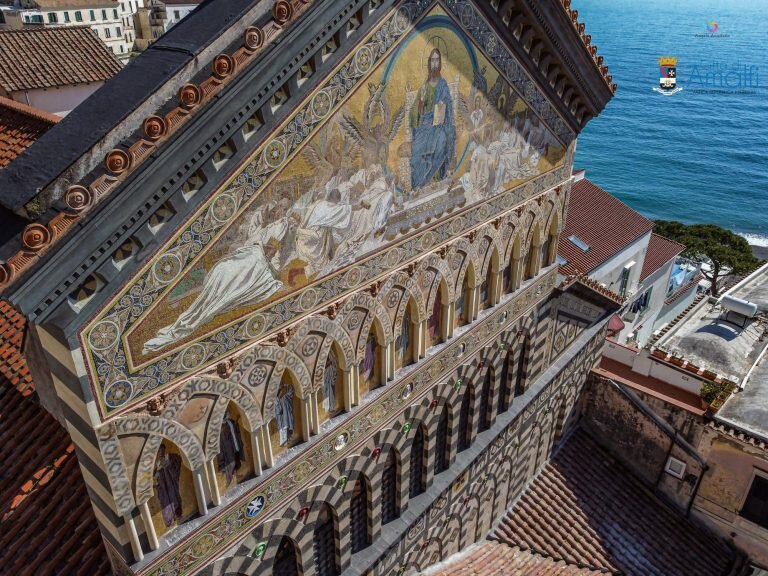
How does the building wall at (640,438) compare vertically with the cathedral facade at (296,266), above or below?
below

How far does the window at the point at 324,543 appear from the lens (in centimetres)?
953

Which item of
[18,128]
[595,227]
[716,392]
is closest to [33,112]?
[18,128]

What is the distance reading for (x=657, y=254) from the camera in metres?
30.7

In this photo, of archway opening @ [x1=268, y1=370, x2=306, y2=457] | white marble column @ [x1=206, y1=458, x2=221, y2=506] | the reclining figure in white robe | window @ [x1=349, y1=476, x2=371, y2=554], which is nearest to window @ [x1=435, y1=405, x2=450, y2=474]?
window @ [x1=349, y1=476, x2=371, y2=554]

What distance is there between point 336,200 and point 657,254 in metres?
27.4

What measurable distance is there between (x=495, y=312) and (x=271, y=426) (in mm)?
5869

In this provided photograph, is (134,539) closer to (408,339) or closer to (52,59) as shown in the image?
(408,339)

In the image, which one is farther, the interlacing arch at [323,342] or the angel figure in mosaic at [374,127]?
the interlacing arch at [323,342]

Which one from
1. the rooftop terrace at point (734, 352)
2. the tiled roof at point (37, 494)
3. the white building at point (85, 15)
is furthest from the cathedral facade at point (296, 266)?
the white building at point (85, 15)

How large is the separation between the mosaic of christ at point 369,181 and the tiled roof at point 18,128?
740 centimetres

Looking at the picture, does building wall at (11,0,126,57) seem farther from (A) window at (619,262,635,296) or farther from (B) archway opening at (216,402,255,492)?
(B) archway opening at (216,402,255,492)

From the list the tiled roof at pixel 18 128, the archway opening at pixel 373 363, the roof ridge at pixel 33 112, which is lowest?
the archway opening at pixel 373 363

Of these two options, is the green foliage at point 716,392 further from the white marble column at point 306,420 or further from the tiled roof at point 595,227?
the white marble column at point 306,420

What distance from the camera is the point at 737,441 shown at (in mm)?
16000
